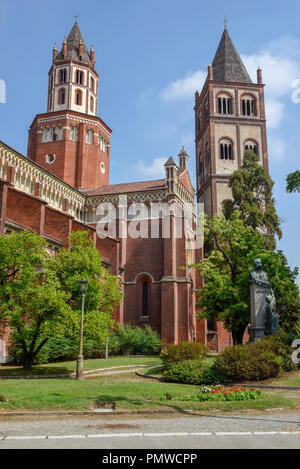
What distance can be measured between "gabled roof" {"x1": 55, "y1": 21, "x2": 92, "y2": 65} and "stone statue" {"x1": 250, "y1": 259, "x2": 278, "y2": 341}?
122ft

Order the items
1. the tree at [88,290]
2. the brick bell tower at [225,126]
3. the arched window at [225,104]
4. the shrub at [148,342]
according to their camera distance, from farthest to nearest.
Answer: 1. the arched window at [225,104]
2. the brick bell tower at [225,126]
3. the shrub at [148,342]
4. the tree at [88,290]

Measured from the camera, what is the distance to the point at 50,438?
21.6ft

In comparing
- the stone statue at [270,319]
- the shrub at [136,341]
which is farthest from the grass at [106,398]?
the shrub at [136,341]

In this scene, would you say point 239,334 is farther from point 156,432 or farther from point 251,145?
point 251,145

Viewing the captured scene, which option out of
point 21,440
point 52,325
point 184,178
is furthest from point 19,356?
→ point 184,178

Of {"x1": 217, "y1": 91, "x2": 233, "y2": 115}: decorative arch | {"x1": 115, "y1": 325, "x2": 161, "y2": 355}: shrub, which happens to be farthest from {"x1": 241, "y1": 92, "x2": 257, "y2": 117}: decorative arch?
{"x1": 115, "y1": 325, "x2": 161, "y2": 355}: shrub

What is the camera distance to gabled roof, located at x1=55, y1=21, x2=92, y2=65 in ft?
150

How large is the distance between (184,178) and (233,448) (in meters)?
35.9

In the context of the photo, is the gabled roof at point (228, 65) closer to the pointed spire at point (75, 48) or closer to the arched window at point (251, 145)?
the arched window at point (251, 145)

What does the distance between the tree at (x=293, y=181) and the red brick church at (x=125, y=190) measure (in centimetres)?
1496

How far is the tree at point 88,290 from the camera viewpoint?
18156 mm

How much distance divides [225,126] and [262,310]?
4008 cm

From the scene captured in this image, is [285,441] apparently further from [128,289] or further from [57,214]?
[128,289]
